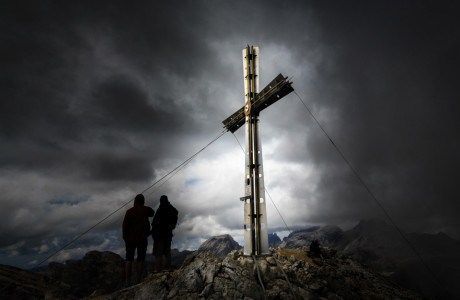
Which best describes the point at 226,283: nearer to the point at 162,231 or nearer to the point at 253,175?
the point at 162,231

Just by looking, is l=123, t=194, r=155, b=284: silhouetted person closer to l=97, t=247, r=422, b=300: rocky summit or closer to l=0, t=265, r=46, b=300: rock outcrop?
l=97, t=247, r=422, b=300: rocky summit

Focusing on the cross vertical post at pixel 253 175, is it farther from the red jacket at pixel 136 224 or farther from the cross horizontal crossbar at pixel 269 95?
the red jacket at pixel 136 224

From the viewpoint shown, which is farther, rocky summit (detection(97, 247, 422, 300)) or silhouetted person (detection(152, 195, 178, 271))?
silhouetted person (detection(152, 195, 178, 271))

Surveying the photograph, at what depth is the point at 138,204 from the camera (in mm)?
9539

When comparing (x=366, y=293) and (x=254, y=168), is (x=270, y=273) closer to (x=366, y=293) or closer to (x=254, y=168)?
(x=254, y=168)

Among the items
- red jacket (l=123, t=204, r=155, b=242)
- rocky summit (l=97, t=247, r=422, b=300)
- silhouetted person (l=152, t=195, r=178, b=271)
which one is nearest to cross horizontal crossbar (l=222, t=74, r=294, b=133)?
silhouetted person (l=152, t=195, r=178, b=271)

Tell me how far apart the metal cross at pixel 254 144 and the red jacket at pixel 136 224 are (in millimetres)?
4861

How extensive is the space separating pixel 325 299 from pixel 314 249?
13.0m

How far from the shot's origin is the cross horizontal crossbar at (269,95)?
10833 millimetres

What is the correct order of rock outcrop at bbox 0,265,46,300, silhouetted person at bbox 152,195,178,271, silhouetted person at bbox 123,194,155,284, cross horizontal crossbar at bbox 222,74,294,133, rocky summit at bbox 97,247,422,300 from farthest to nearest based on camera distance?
rock outcrop at bbox 0,265,46,300, cross horizontal crossbar at bbox 222,74,294,133, silhouetted person at bbox 152,195,178,271, silhouetted person at bbox 123,194,155,284, rocky summit at bbox 97,247,422,300

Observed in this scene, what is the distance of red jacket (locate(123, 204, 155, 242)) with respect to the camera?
904 cm

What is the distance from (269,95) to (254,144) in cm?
289

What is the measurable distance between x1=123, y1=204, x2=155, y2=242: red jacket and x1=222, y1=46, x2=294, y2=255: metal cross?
191 inches

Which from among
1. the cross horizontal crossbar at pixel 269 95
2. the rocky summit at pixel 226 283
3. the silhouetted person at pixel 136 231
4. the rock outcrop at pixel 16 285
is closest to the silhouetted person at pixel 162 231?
the silhouetted person at pixel 136 231
